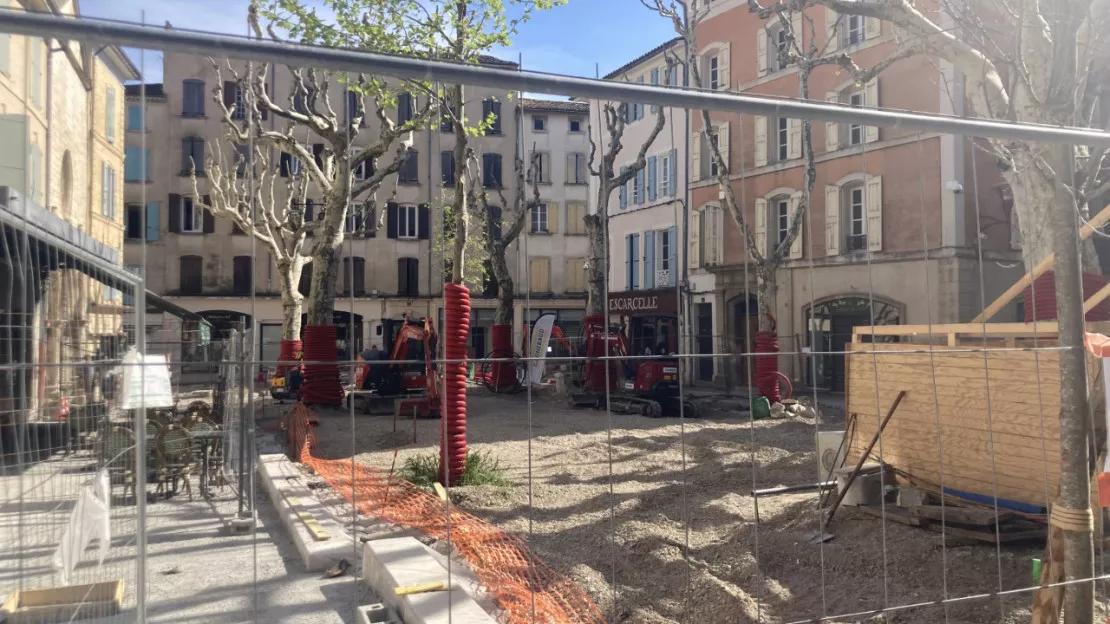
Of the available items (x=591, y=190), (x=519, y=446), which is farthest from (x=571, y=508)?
(x=591, y=190)

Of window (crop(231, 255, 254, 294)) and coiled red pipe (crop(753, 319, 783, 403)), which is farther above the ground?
window (crop(231, 255, 254, 294))

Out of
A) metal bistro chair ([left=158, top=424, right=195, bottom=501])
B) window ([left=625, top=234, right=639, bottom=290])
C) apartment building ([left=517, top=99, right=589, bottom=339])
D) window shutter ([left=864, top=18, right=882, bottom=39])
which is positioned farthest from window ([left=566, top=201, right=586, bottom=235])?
window shutter ([left=864, top=18, right=882, bottom=39])

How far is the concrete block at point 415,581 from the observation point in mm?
4508

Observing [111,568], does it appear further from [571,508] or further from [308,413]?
[571,508]

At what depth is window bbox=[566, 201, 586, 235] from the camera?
513 centimetres

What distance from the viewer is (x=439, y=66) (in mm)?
2678

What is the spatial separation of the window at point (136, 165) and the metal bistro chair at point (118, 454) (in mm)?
1083

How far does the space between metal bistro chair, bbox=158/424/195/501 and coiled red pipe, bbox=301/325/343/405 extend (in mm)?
1563

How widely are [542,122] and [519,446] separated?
20.2 ft

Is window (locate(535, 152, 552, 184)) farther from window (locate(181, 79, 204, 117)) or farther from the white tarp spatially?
the white tarp

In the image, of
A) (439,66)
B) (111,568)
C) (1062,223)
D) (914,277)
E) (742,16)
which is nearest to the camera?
(439,66)

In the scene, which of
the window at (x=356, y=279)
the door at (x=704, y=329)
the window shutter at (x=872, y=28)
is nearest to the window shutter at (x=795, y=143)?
the door at (x=704, y=329)

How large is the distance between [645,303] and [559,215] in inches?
63.1

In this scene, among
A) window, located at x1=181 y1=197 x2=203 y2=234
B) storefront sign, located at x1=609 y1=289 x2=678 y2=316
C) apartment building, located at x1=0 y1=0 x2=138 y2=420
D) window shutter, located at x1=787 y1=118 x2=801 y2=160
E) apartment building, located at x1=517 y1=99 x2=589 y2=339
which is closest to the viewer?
apartment building, located at x1=0 y1=0 x2=138 y2=420
